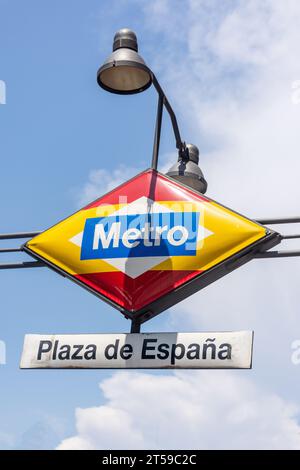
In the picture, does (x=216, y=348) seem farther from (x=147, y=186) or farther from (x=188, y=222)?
(x=147, y=186)

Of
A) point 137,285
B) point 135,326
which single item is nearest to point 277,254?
point 137,285

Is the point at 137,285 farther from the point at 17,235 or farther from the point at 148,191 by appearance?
the point at 17,235

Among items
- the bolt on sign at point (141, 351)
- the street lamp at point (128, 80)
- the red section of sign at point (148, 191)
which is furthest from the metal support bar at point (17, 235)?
the bolt on sign at point (141, 351)

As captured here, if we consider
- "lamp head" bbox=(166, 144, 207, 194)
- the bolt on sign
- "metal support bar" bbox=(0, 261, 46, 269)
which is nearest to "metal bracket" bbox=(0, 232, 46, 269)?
"metal support bar" bbox=(0, 261, 46, 269)

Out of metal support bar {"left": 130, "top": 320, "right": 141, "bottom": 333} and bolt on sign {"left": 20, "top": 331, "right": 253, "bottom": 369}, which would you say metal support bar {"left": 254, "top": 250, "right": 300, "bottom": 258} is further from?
metal support bar {"left": 130, "top": 320, "right": 141, "bottom": 333}

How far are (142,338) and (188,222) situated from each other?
1365 mm

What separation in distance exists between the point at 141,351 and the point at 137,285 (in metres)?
0.84

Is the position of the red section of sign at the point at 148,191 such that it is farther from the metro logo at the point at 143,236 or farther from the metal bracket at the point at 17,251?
the metal bracket at the point at 17,251

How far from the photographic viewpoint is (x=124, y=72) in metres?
6.38

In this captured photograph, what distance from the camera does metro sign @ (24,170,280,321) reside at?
20.0 ft

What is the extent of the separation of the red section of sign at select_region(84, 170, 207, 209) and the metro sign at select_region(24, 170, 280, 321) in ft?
0.03

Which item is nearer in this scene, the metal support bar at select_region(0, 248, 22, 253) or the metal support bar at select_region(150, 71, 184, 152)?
the metal support bar at select_region(150, 71, 184, 152)
